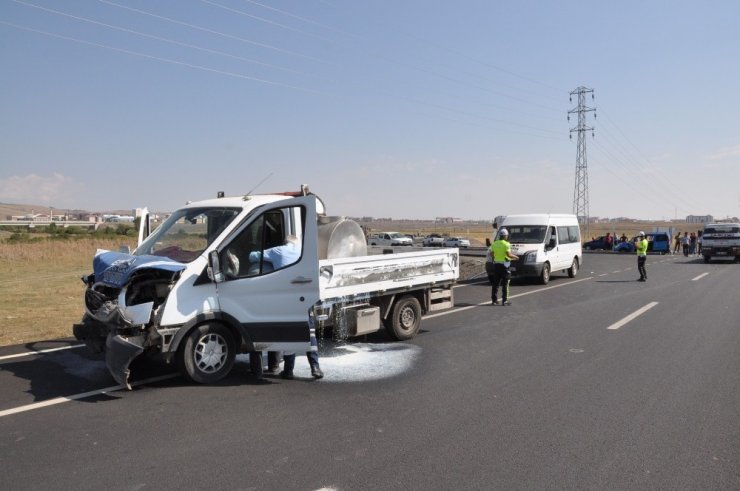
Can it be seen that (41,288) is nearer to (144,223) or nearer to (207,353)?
(144,223)

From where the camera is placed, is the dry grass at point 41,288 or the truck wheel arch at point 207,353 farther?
the dry grass at point 41,288

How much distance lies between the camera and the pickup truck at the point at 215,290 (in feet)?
20.5

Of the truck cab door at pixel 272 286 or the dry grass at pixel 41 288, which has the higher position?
the truck cab door at pixel 272 286

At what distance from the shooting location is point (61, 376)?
23.1ft

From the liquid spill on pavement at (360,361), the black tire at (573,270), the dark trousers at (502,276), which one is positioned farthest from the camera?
the black tire at (573,270)

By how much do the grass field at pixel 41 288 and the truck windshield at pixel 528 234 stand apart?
1359 cm

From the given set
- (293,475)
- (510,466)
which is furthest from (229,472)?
(510,466)

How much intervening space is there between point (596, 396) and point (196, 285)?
15.1 ft

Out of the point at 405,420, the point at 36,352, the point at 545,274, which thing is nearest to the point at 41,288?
the point at 36,352

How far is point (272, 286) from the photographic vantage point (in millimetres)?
6844

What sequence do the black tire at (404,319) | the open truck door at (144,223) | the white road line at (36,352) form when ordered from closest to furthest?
Result: 1. the white road line at (36,352)
2. the open truck door at (144,223)
3. the black tire at (404,319)

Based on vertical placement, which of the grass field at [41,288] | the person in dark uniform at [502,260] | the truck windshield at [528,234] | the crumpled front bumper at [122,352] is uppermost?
the truck windshield at [528,234]

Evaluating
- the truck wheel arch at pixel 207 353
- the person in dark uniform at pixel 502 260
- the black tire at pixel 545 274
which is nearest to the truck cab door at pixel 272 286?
the truck wheel arch at pixel 207 353

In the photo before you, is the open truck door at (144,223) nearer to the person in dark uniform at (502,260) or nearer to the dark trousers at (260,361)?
the dark trousers at (260,361)
